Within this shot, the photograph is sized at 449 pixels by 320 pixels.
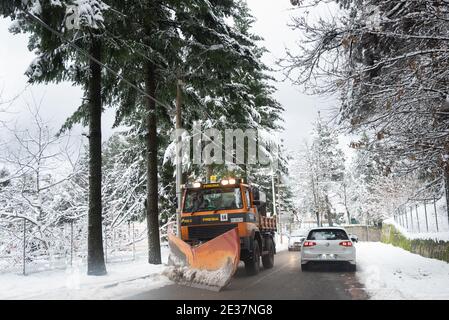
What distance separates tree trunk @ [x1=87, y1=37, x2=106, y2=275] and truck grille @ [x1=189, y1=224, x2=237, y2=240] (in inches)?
117

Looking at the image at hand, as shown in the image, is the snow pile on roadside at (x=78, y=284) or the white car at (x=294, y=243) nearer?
the snow pile on roadside at (x=78, y=284)

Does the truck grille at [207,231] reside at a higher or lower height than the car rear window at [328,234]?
higher

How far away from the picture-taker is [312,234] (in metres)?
15.0

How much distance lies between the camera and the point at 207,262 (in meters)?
10.5

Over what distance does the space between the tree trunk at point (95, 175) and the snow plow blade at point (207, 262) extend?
8.46 ft

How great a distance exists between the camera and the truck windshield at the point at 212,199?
503 inches

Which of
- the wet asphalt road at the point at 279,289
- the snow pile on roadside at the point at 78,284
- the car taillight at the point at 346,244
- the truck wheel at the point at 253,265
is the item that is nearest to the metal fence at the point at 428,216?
the car taillight at the point at 346,244

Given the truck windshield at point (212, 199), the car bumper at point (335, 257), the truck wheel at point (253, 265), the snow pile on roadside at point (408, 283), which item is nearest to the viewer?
the snow pile on roadside at point (408, 283)

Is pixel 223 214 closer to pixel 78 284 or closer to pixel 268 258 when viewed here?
pixel 268 258

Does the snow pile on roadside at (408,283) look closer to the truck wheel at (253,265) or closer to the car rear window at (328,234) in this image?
the car rear window at (328,234)

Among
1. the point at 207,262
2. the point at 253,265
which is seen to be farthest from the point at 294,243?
the point at 207,262
